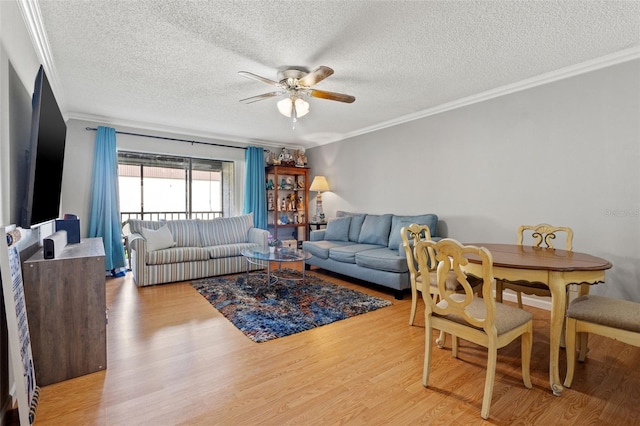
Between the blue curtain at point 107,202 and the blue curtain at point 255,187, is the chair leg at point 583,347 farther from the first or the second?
the blue curtain at point 107,202

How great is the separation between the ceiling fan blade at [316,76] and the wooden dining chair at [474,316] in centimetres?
157

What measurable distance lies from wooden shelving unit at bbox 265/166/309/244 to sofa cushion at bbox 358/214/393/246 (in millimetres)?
1962

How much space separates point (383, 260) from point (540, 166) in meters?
1.92

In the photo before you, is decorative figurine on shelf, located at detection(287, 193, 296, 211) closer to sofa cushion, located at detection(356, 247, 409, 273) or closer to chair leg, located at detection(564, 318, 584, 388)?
sofa cushion, located at detection(356, 247, 409, 273)

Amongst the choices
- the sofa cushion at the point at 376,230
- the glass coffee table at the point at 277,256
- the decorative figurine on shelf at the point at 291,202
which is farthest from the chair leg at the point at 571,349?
the decorative figurine on shelf at the point at 291,202

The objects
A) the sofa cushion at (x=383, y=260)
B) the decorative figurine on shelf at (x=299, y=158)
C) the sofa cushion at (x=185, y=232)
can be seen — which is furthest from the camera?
the decorative figurine on shelf at (x=299, y=158)

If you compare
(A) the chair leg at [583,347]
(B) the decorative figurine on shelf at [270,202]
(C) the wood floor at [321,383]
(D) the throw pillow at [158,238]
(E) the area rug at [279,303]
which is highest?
(B) the decorative figurine on shelf at [270,202]

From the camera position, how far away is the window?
5219 millimetres

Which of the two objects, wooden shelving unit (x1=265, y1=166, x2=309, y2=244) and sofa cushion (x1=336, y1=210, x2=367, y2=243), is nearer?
sofa cushion (x1=336, y1=210, x2=367, y2=243)

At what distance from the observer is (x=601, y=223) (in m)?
2.78

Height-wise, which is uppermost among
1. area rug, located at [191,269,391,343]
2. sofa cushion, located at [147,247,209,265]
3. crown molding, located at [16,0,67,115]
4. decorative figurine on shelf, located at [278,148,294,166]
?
crown molding, located at [16,0,67,115]

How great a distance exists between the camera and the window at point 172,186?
5.22 metres

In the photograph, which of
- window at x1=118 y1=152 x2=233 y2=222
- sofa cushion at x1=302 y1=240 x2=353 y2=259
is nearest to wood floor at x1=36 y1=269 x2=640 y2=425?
sofa cushion at x1=302 y1=240 x2=353 y2=259

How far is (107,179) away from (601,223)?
6047 millimetres
